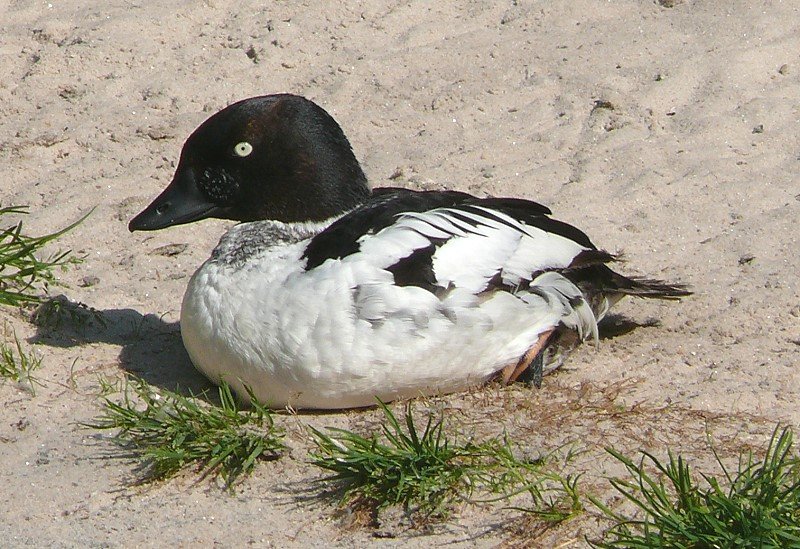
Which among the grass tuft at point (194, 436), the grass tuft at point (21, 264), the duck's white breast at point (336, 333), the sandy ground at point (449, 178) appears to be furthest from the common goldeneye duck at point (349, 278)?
the grass tuft at point (21, 264)

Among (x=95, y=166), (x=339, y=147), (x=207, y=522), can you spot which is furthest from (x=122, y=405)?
(x=95, y=166)

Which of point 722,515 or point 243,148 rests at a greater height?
point 243,148

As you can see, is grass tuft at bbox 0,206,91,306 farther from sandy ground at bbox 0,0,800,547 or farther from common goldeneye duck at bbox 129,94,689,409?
common goldeneye duck at bbox 129,94,689,409

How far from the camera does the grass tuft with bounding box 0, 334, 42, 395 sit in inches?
189

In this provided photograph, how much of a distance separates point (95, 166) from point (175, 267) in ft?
3.63

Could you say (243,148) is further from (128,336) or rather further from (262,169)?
(128,336)

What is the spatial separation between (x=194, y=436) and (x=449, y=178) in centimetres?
275

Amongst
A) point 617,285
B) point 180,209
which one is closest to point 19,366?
point 180,209

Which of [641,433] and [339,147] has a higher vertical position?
[339,147]

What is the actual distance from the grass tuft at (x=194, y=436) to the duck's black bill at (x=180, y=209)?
896 millimetres

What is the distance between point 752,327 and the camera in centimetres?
528

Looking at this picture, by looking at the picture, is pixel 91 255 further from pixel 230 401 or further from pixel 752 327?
pixel 752 327

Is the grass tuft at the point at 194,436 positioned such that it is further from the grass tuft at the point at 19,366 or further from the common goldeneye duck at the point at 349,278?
the grass tuft at the point at 19,366

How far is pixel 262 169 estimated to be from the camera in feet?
16.5
